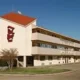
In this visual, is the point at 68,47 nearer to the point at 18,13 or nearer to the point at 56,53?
the point at 56,53

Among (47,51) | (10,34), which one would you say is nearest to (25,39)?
(10,34)

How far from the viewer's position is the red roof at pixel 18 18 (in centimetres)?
4616

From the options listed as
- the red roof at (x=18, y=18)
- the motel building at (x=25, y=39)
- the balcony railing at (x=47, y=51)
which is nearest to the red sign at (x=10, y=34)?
the motel building at (x=25, y=39)

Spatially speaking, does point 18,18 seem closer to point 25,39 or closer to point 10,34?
point 10,34

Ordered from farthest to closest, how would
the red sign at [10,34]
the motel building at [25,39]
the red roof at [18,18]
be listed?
the red roof at [18,18], the red sign at [10,34], the motel building at [25,39]

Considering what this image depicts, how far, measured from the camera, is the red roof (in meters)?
46.2

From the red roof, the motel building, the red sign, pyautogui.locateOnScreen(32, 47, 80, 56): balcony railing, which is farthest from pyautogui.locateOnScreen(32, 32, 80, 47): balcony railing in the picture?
the red sign

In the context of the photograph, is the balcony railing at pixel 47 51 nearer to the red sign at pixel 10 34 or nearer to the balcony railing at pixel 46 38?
the balcony railing at pixel 46 38

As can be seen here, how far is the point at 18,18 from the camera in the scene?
4803cm

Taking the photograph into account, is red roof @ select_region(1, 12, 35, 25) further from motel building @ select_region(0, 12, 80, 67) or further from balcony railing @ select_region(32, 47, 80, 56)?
balcony railing @ select_region(32, 47, 80, 56)

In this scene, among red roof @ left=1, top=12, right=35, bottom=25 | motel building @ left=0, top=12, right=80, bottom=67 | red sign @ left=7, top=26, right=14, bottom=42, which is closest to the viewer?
motel building @ left=0, top=12, right=80, bottom=67

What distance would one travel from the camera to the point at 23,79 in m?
23.3

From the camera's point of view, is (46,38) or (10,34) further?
(46,38)

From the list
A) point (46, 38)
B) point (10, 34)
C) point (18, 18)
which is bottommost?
point (46, 38)
